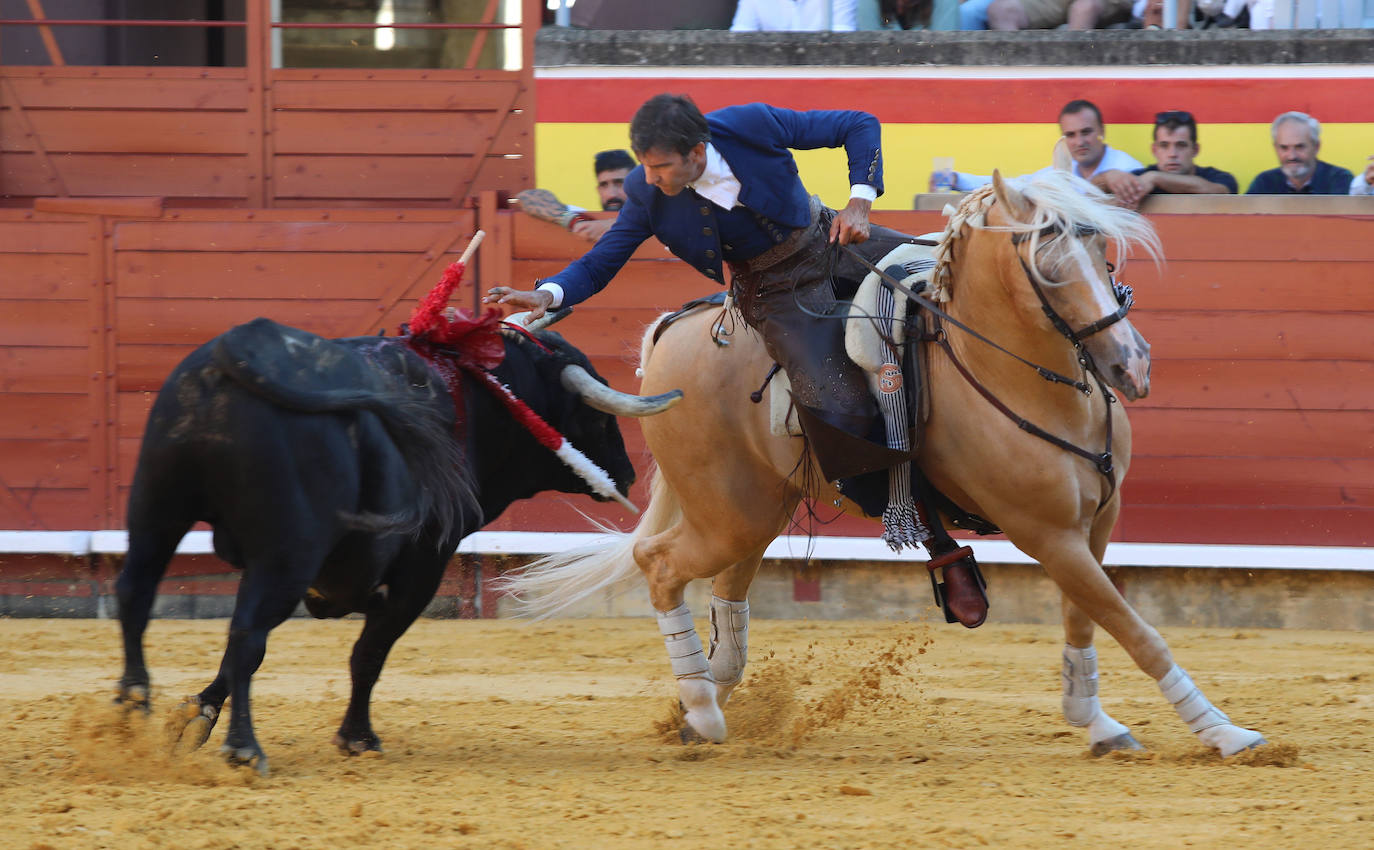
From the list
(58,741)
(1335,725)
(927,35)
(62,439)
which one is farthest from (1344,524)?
(62,439)

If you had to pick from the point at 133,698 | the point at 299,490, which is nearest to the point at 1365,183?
the point at 299,490

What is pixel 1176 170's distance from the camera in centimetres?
698

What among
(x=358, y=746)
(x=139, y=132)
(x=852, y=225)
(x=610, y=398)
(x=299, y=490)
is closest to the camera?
(x=299, y=490)

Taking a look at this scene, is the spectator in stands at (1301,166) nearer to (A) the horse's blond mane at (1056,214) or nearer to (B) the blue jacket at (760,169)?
(A) the horse's blond mane at (1056,214)

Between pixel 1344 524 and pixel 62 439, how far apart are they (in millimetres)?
6040

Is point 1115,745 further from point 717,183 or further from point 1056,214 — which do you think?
point 717,183

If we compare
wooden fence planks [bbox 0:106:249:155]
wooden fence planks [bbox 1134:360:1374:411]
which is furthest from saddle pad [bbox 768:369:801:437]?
wooden fence planks [bbox 0:106:249:155]

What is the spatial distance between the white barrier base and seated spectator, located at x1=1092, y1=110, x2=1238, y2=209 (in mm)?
1619

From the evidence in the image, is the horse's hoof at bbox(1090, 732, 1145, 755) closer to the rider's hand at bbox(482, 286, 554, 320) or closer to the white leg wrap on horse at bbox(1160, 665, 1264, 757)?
the white leg wrap on horse at bbox(1160, 665, 1264, 757)

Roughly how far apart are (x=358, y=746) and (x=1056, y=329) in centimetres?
223

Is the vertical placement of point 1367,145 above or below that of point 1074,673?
above

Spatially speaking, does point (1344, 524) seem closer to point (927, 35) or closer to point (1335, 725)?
point (1335, 725)

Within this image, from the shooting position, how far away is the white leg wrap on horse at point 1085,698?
4166 mm

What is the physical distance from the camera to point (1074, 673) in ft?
13.9
